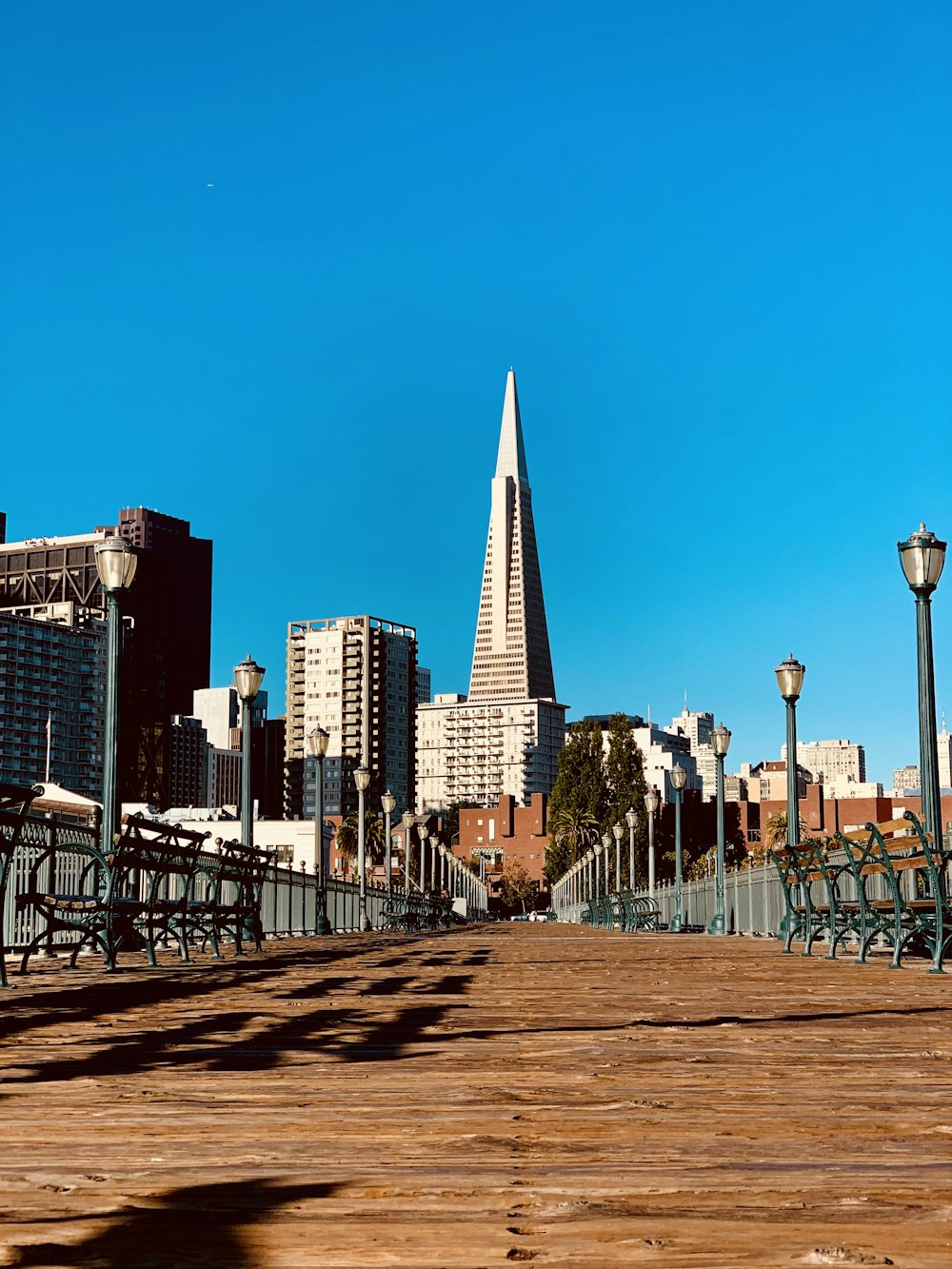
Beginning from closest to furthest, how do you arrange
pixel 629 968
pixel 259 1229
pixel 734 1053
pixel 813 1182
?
pixel 259 1229 → pixel 813 1182 → pixel 734 1053 → pixel 629 968

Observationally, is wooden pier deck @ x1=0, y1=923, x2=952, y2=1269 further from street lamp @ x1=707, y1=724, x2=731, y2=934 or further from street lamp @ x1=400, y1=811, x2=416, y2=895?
street lamp @ x1=400, y1=811, x2=416, y2=895

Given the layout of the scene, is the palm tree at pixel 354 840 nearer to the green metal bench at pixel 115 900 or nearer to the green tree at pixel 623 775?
the green tree at pixel 623 775

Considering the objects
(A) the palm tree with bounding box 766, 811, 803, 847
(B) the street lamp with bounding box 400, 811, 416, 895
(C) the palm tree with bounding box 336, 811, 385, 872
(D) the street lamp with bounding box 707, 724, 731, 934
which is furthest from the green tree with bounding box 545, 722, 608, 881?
(D) the street lamp with bounding box 707, 724, 731, 934

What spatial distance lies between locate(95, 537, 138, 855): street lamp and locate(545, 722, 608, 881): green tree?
98.3 m

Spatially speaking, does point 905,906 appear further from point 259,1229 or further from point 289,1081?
point 259,1229

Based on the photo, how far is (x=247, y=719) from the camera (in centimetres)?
1975

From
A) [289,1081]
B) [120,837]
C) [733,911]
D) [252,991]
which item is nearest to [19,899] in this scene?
[252,991]

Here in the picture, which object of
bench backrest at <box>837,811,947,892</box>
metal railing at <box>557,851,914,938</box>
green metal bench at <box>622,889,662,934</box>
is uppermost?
bench backrest at <box>837,811,947,892</box>

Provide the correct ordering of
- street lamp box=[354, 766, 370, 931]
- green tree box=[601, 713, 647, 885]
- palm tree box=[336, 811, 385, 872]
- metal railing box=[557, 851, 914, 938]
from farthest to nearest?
palm tree box=[336, 811, 385, 872], green tree box=[601, 713, 647, 885], street lamp box=[354, 766, 370, 931], metal railing box=[557, 851, 914, 938]

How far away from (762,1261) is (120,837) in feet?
31.1

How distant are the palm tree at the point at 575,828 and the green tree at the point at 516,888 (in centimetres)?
4916

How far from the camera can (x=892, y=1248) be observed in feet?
7.93

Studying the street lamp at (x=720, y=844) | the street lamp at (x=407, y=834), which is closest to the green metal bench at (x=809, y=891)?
the street lamp at (x=720, y=844)

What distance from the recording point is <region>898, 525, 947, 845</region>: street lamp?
1306cm
